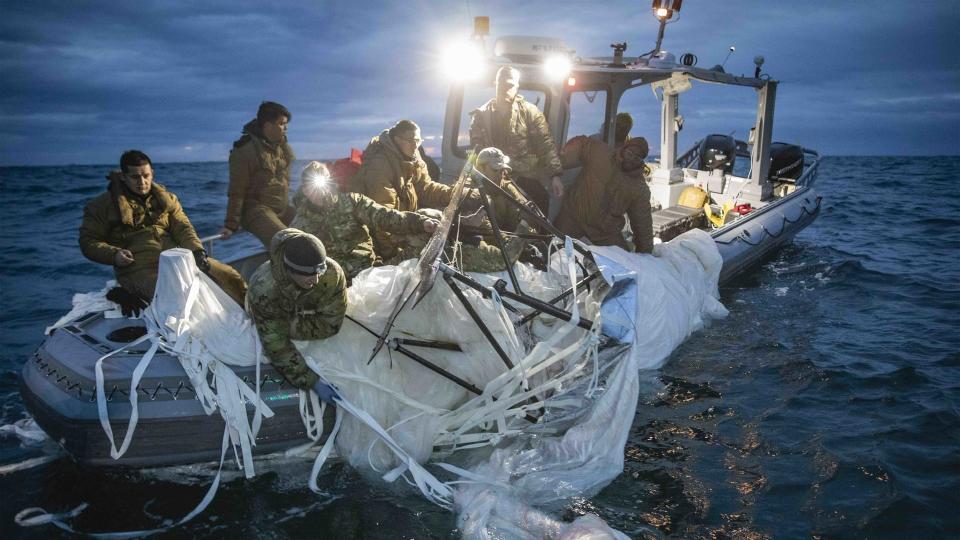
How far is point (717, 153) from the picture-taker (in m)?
11.5

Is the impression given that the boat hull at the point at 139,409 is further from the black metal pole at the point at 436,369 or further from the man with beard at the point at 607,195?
the man with beard at the point at 607,195

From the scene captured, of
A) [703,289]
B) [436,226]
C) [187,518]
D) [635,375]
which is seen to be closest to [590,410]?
[635,375]

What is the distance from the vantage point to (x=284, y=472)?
162 inches

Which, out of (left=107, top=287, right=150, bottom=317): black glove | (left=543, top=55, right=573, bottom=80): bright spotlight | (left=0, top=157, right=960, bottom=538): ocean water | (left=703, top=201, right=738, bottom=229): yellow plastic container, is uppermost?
(left=543, top=55, right=573, bottom=80): bright spotlight

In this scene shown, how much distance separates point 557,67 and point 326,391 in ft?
13.6

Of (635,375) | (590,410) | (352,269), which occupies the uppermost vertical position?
(352,269)

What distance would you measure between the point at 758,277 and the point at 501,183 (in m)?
6.40

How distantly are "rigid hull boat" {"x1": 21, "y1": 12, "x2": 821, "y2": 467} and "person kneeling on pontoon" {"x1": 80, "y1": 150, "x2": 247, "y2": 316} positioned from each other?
32 cm

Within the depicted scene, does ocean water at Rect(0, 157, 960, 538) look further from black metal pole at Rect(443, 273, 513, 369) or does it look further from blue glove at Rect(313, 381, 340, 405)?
black metal pole at Rect(443, 273, 513, 369)

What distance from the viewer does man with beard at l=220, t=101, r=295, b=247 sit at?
200 inches

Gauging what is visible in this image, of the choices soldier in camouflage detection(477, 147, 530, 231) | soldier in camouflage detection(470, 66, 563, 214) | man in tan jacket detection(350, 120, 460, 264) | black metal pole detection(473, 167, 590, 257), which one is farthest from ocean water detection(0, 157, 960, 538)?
soldier in camouflage detection(470, 66, 563, 214)

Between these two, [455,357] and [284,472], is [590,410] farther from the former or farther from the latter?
[284,472]

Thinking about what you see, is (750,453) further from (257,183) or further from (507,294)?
(257,183)


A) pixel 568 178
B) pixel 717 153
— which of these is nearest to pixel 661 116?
pixel 717 153
